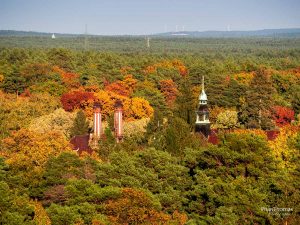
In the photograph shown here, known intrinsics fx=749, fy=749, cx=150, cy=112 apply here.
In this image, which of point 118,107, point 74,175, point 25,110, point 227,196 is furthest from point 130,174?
point 25,110

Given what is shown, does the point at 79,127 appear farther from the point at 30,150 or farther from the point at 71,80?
the point at 71,80

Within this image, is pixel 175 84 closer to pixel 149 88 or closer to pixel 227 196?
pixel 149 88

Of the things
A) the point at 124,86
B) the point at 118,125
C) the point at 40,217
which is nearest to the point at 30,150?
the point at 40,217

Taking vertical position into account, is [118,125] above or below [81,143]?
above

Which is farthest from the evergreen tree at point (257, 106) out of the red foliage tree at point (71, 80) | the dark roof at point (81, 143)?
the red foliage tree at point (71, 80)

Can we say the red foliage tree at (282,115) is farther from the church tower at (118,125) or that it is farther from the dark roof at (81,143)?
the dark roof at (81,143)
